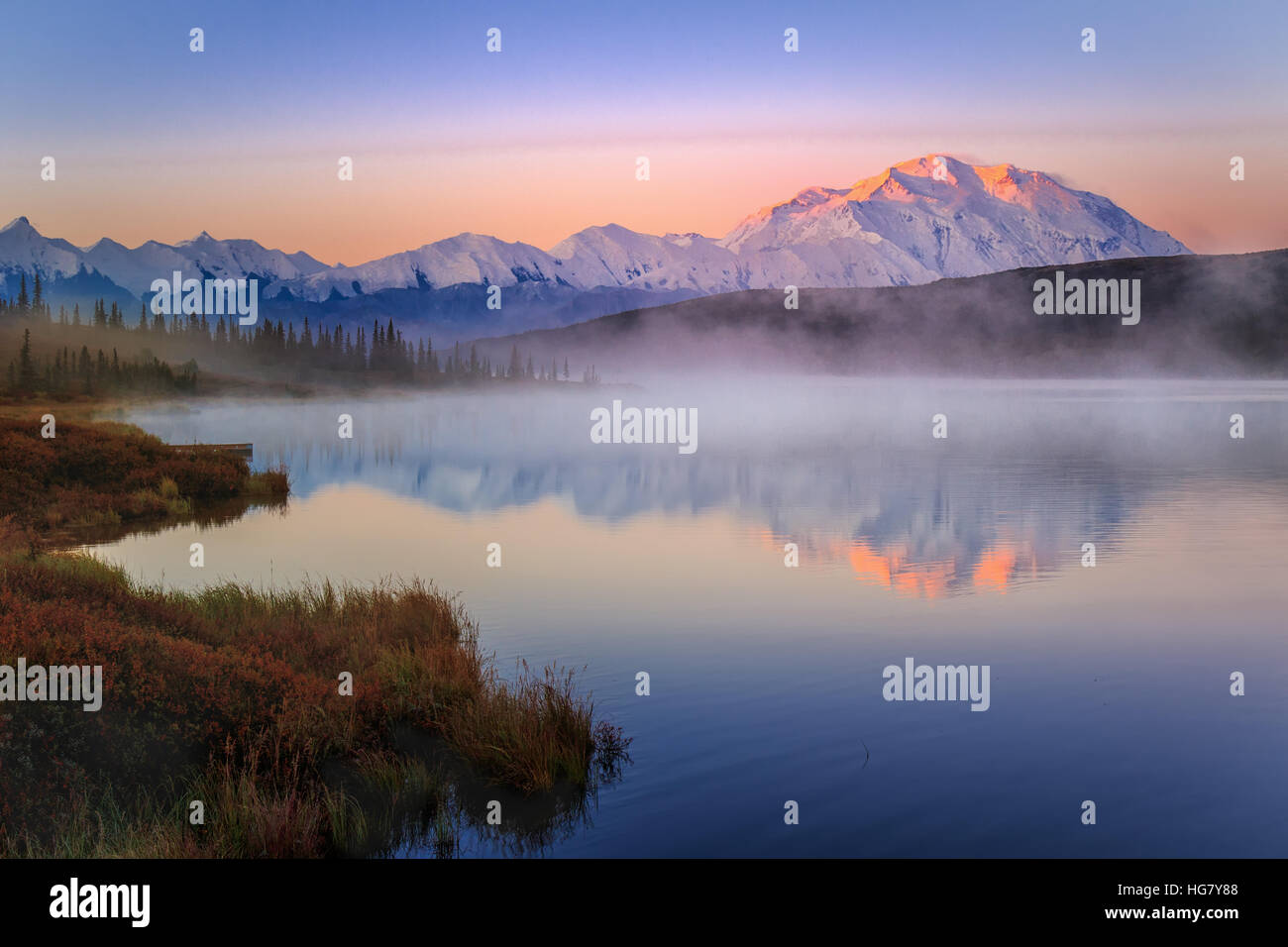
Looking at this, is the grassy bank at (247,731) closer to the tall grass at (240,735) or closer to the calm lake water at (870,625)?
the tall grass at (240,735)

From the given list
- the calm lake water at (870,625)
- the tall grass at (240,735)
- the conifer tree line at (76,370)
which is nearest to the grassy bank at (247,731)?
the tall grass at (240,735)

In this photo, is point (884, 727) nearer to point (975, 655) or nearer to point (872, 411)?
point (975, 655)

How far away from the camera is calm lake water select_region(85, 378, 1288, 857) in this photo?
1214 centimetres

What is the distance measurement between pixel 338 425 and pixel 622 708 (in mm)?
106704

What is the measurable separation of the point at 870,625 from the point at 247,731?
13156mm

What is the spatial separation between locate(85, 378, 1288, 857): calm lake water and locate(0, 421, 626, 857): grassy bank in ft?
3.68

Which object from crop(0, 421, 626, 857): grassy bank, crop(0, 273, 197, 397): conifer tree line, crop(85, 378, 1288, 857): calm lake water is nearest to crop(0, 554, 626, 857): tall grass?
crop(0, 421, 626, 857): grassy bank

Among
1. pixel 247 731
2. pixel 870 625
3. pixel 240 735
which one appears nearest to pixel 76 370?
pixel 870 625

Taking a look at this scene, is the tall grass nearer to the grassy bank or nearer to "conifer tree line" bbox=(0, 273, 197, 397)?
the grassy bank

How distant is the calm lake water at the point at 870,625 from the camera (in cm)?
1214

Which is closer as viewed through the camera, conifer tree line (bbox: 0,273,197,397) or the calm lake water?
the calm lake water

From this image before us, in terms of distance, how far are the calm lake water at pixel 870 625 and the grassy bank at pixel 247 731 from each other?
3.68 feet

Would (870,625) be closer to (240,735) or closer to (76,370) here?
(240,735)
